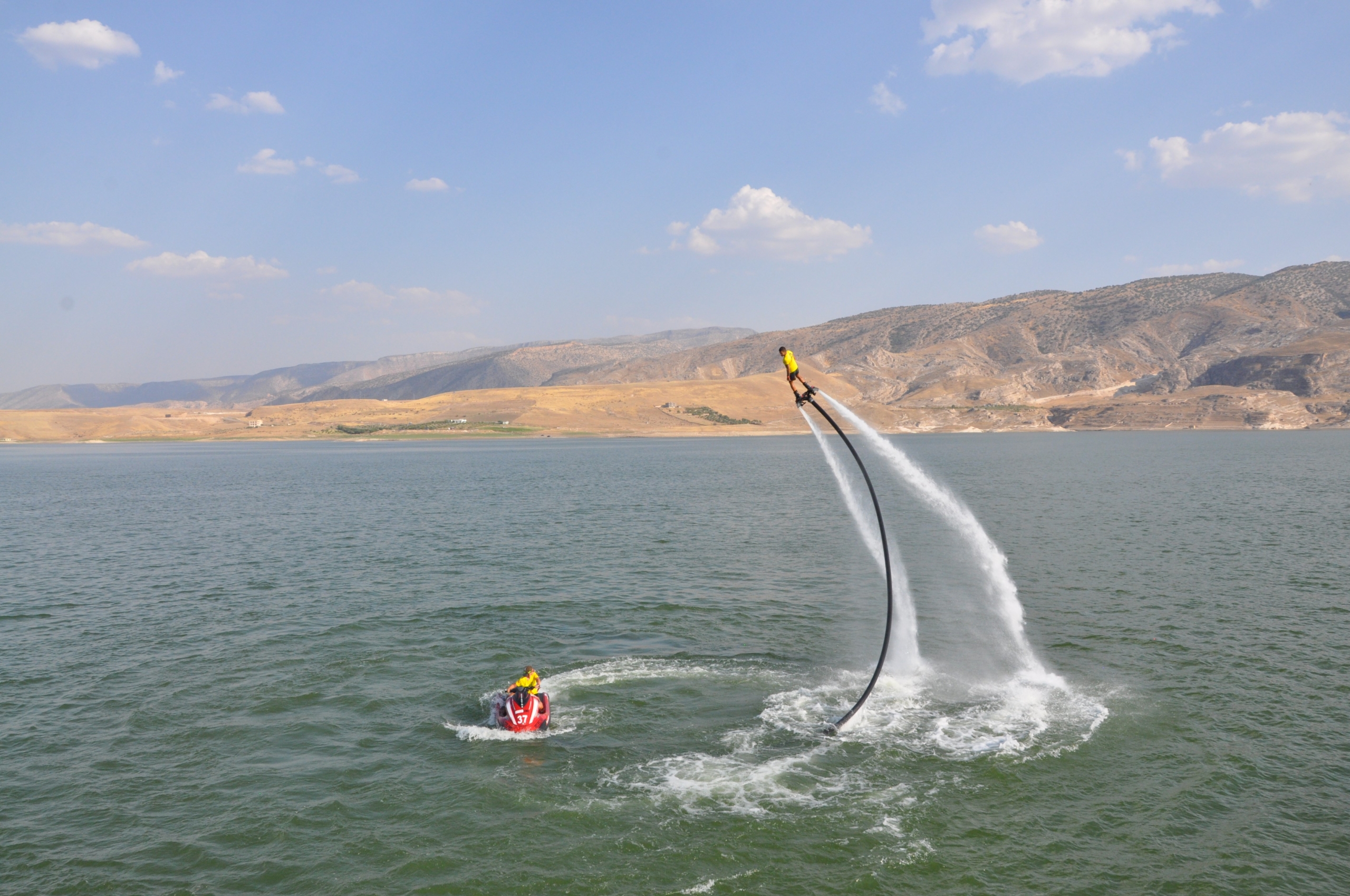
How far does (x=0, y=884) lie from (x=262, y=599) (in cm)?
2859

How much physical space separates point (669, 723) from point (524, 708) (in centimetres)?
492

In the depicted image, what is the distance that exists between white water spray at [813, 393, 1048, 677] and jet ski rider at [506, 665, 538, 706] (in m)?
13.5

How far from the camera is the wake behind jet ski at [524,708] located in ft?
86.7

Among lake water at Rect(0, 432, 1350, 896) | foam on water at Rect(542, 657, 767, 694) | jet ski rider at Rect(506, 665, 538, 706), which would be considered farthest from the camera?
foam on water at Rect(542, 657, 767, 694)

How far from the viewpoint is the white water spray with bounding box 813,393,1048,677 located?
97.3ft

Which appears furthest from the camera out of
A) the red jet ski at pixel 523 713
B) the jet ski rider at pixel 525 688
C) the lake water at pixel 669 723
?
the jet ski rider at pixel 525 688

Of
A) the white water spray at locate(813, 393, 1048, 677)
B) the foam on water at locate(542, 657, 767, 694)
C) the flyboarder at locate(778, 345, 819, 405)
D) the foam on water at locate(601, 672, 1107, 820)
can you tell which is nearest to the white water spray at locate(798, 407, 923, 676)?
the flyboarder at locate(778, 345, 819, 405)

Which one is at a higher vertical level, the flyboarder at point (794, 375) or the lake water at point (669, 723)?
the flyboarder at point (794, 375)

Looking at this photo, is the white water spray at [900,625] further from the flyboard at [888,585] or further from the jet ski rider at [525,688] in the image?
the jet ski rider at [525,688]

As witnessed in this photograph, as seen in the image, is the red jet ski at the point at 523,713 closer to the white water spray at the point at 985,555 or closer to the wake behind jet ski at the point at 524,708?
the wake behind jet ski at the point at 524,708

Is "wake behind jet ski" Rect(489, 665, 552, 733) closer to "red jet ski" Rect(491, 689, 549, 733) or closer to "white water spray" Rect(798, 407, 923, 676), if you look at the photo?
"red jet ski" Rect(491, 689, 549, 733)

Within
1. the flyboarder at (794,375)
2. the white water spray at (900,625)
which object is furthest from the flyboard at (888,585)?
the white water spray at (900,625)

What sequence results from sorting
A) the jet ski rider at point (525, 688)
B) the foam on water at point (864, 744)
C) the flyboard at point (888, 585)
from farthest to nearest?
1. the jet ski rider at point (525, 688)
2. the flyboard at point (888, 585)
3. the foam on water at point (864, 744)

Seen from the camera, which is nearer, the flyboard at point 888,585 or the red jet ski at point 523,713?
the flyboard at point 888,585
